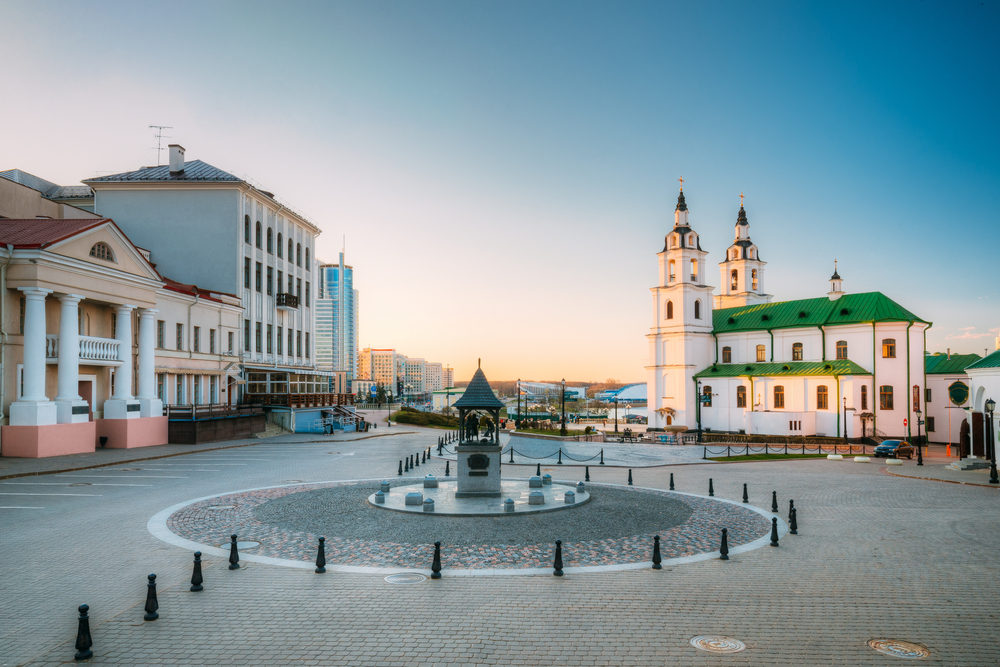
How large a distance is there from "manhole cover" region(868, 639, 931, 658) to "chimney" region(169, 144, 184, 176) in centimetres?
5404

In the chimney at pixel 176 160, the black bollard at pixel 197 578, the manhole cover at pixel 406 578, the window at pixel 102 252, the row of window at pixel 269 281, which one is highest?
the chimney at pixel 176 160

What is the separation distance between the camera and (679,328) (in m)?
66.3

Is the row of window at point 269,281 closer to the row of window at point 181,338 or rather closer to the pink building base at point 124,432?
the row of window at point 181,338

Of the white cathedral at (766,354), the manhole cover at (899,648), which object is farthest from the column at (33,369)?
the white cathedral at (766,354)

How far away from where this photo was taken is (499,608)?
389 inches

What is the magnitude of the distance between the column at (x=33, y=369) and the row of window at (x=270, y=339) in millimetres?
21327

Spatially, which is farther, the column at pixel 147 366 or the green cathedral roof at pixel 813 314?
the green cathedral roof at pixel 813 314

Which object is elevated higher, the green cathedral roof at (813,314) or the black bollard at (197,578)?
the green cathedral roof at (813,314)

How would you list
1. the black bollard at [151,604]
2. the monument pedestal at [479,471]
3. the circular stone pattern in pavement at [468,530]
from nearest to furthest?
the black bollard at [151,604] → the circular stone pattern in pavement at [468,530] → the monument pedestal at [479,471]

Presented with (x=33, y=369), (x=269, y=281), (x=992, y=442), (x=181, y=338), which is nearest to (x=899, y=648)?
(x=992, y=442)

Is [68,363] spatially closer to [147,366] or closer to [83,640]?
[147,366]

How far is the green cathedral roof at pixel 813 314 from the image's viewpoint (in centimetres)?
5569

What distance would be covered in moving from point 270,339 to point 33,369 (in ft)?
84.1

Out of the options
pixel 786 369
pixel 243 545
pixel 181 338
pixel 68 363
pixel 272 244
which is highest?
pixel 272 244
